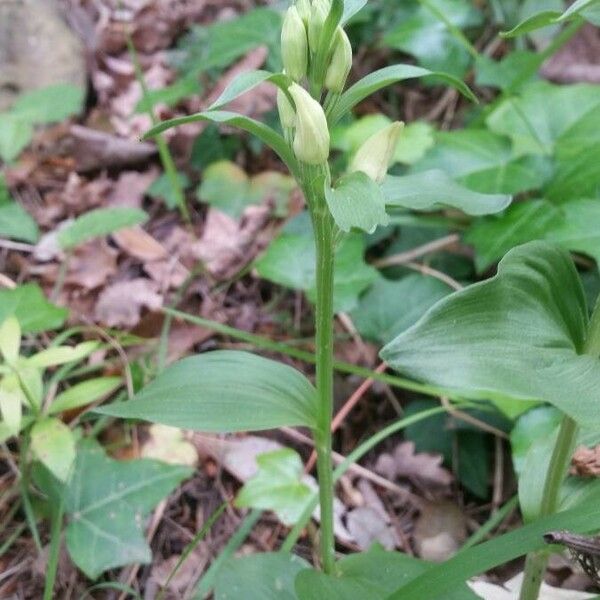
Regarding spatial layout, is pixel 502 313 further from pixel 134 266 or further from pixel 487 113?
pixel 134 266

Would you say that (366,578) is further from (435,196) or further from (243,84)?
(243,84)

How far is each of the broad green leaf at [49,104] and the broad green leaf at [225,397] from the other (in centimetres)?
150

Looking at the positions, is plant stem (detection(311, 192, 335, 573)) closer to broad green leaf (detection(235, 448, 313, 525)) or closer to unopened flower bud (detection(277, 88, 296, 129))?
unopened flower bud (detection(277, 88, 296, 129))

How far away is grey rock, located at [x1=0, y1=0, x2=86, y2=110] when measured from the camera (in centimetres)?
263

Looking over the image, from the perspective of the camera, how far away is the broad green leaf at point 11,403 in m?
1.27

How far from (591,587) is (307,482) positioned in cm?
58

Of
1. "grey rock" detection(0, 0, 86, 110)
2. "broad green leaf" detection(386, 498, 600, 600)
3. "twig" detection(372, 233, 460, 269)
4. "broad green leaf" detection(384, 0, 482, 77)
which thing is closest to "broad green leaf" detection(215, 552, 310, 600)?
"broad green leaf" detection(386, 498, 600, 600)

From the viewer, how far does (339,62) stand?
0.90 metres

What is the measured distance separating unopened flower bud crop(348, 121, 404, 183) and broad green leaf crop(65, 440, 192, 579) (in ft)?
2.37

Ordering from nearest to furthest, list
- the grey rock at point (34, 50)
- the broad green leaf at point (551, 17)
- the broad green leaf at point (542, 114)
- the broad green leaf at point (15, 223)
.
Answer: the broad green leaf at point (551, 17), the broad green leaf at point (542, 114), the broad green leaf at point (15, 223), the grey rock at point (34, 50)

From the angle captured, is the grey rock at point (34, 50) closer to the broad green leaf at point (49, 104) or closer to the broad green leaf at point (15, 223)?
the broad green leaf at point (49, 104)

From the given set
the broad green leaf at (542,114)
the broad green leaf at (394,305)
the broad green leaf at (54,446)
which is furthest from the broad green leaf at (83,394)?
the broad green leaf at (542,114)

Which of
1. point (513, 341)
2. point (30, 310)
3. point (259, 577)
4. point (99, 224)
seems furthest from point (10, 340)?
point (513, 341)

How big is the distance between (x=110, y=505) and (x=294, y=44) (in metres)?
0.93
